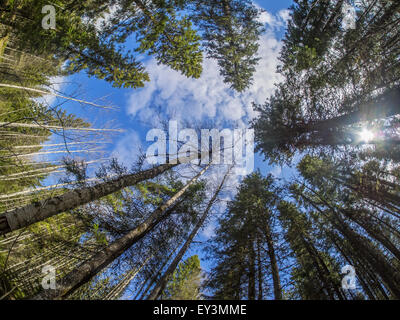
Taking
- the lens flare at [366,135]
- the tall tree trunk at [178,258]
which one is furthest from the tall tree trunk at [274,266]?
the lens flare at [366,135]

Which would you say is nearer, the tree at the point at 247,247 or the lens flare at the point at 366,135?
the tree at the point at 247,247

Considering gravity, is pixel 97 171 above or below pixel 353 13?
below

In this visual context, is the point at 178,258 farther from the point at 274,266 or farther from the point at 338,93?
the point at 338,93

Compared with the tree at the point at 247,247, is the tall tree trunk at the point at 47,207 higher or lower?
higher

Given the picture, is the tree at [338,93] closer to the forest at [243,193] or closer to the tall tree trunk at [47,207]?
the forest at [243,193]

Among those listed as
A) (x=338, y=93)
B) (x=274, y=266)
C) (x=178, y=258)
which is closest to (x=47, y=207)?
(x=178, y=258)

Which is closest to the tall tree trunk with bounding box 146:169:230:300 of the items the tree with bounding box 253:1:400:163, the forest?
the forest

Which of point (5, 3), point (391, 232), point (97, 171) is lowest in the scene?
point (391, 232)

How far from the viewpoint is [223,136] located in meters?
11.0
